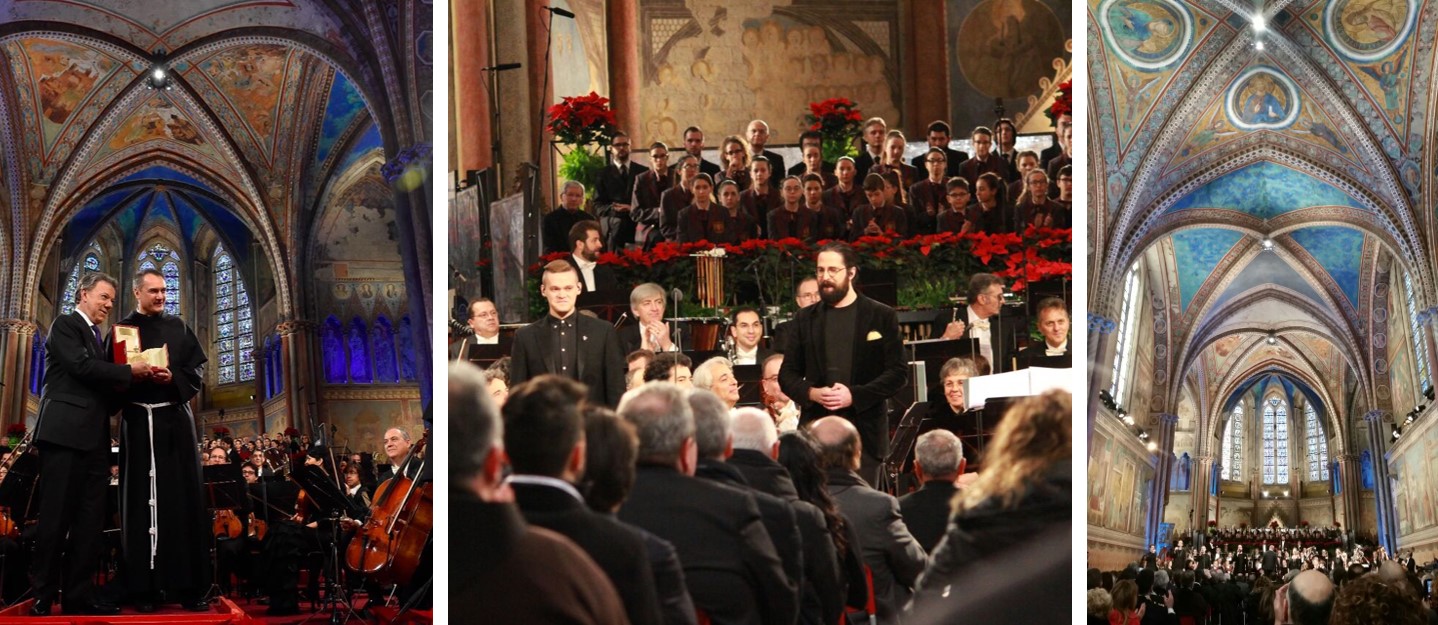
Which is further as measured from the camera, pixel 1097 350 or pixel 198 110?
pixel 198 110

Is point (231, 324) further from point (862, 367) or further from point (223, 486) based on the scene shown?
point (862, 367)

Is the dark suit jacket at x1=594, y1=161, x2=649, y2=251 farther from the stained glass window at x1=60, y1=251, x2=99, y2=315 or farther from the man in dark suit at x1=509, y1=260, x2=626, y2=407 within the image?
the stained glass window at x1=60, y1=251, x2=99, y2=315

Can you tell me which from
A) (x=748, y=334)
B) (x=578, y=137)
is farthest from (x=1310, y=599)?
(x=578, y=137)

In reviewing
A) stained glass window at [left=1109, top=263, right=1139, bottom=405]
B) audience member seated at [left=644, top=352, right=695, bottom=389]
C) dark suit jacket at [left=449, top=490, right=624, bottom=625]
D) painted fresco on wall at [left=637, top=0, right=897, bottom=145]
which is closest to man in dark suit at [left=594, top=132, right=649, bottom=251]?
painted fresco on wall at [left=637, top=0, right=897, bottom=145]

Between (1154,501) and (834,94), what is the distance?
20389 millimetres

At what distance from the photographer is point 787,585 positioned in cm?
570

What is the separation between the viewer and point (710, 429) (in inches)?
229

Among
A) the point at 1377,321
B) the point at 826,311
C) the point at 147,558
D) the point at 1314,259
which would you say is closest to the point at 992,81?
the point at 826,311

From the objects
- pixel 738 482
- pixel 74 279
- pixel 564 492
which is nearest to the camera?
pixel 564 492

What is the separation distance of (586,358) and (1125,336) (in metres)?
18.0

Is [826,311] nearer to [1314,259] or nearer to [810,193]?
[810,193]

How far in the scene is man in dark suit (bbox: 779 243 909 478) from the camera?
20.1 feet

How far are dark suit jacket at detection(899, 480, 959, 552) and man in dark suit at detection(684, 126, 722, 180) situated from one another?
157cm

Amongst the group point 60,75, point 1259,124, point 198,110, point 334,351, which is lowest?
point 334,351
